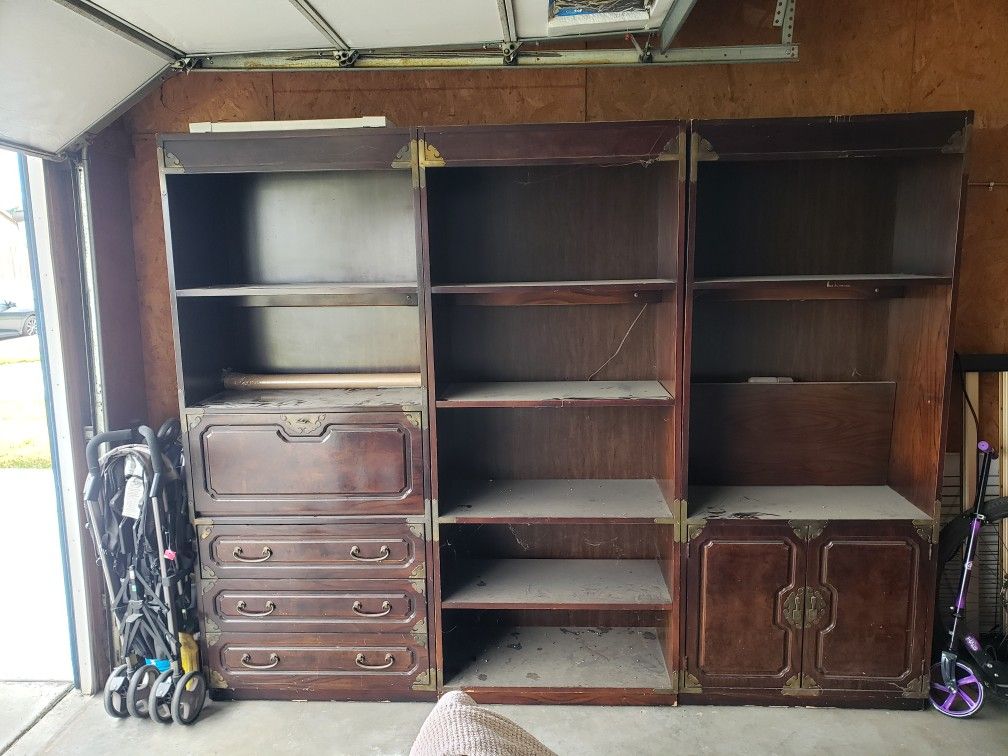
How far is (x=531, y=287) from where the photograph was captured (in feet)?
7.70

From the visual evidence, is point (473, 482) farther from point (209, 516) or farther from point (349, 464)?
point (209, 516)

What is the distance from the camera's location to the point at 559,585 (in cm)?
264

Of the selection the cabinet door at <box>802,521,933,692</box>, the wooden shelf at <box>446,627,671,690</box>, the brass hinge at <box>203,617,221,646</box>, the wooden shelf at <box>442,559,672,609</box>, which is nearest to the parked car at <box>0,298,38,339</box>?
the brass hinge at <box>203,617,221,646</box>

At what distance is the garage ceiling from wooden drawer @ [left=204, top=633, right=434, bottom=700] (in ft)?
6.90

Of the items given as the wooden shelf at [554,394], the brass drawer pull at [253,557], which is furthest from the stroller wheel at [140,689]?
the wooden shelf at [554,394]

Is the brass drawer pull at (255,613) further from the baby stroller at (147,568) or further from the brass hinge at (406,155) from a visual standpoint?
the brass hinge at (406,155)

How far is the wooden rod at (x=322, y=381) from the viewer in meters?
2.68

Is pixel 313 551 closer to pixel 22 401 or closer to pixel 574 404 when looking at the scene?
pixel 574 404

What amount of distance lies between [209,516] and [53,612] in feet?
4.72

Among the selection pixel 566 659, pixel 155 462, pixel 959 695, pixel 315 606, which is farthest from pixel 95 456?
pixel 959 695

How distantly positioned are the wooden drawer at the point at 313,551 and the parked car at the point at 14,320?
1.09 meters

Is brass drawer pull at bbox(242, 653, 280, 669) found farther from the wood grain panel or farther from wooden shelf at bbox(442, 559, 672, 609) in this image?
the wood grain panel

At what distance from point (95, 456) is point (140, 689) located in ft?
3.12

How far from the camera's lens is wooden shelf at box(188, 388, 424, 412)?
8.04 feet
